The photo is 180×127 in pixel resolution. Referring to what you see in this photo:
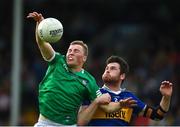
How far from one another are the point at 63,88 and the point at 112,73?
72 centimetres

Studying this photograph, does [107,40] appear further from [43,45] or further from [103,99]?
[103,99]

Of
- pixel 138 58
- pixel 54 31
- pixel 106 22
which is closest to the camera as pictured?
pixel 54 31

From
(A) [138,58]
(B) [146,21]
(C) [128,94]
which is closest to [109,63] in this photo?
(C) [128,94]

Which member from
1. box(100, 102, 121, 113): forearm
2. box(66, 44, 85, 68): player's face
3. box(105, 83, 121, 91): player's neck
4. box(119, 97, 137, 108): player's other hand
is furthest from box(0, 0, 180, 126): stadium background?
box(119, 97, 137, 108): player's other hand

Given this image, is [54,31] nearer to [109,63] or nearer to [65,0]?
[109,63]

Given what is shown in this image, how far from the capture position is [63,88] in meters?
10.8

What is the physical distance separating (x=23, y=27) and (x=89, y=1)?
1.80m

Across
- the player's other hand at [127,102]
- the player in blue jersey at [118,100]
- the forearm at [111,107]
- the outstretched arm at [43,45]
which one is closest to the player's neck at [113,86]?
the player in blue jersey at [118,100]

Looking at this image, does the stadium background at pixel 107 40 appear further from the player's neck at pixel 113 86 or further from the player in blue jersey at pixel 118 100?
the player's neck at pixel 113 86

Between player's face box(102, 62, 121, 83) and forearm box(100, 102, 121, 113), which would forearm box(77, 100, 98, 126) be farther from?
player's face box(102, 62, 121, 83)

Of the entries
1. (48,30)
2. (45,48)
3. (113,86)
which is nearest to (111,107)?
(113,86)

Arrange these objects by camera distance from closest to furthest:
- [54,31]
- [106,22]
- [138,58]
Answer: [54,31] < [138,58] < [106,22]

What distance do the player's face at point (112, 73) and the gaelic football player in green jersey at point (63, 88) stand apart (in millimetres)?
193

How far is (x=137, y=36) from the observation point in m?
20.2
